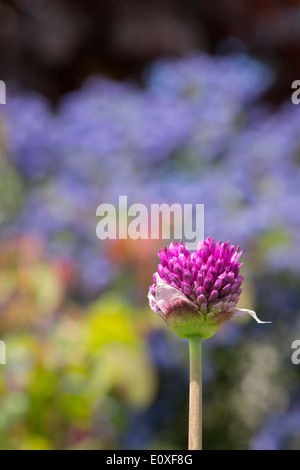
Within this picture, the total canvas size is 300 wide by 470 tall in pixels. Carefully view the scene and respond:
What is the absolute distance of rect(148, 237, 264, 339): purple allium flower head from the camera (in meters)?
0.17

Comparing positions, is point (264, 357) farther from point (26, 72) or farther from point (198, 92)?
point (26, 72)

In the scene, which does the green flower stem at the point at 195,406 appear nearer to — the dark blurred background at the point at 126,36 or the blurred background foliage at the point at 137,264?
the blurred background foliage at the point at 137,264

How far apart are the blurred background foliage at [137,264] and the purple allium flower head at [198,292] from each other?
79 centimetres

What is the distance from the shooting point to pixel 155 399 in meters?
1.22

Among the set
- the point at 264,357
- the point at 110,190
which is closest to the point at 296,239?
the point at 264,357

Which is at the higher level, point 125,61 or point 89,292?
point 125,61
